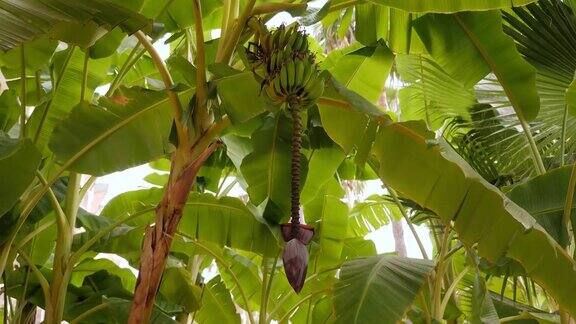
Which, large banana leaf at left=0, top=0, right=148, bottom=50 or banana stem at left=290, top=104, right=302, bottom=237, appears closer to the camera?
banana stem at left=290, top=104, right=302, bottom=237

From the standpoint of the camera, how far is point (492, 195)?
1.46 metres

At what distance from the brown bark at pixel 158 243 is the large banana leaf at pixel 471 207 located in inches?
21.2

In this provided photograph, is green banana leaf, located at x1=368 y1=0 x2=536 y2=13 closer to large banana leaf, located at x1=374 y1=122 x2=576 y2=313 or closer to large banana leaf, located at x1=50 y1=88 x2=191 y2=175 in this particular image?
large banana leaf, located at x1=374 y1=122 x2=576 y2=313

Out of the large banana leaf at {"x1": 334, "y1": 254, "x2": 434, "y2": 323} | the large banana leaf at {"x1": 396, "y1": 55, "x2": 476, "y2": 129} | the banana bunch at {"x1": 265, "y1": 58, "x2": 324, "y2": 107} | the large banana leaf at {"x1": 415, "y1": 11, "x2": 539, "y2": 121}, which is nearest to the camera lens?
the banana bunch at {"x1": 265, "y1": 58, "x2": 324, "y2": 107}

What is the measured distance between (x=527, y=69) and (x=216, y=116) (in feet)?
3.16

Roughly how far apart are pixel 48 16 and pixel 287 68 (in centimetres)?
50

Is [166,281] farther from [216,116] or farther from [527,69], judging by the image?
[527,69]

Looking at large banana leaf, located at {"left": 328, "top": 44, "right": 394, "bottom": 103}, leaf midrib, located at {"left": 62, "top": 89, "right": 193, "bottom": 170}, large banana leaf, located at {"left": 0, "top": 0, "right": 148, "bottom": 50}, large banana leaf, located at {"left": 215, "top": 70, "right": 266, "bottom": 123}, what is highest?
large banana leaf, located at {"left": 328, "top": 44, "right": 394, "bottom": 103}

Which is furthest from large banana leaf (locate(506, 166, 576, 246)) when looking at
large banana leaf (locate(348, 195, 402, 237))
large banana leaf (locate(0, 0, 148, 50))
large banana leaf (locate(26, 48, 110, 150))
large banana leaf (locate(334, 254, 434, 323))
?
large banana leaf (locate(26, 48, 110, 150))

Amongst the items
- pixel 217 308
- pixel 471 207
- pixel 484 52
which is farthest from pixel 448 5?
pixel 217 308

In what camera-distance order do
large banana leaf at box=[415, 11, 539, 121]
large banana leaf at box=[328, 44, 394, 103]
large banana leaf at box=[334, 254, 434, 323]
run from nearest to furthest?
1. large banana leaf at box=[334, 254, 434, 323]
2. large banana leaf at box=[415, 11, 539, 121]
3. large banana leaf at box=[328, 44, 394, 103]

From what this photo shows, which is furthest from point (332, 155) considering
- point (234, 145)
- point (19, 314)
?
point (19, 314)

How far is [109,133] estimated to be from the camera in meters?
1.80

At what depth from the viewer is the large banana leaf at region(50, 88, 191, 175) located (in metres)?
1.78
